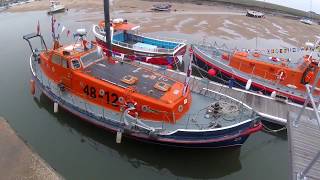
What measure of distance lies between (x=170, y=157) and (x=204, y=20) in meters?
23.3

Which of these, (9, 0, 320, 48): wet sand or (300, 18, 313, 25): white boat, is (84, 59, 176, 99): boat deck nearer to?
(9, 0, 320, 48): wet sand

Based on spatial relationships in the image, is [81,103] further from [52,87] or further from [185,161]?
[185,161]

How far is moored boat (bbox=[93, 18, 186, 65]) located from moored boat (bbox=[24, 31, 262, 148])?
482 centimetres

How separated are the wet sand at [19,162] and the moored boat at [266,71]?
1113cm

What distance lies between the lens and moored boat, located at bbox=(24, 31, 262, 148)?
1357 cm

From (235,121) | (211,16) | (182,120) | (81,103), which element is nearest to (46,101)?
(81,103)

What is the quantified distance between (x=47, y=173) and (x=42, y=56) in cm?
828

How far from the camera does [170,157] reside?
47.1 feet

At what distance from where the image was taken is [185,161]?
14.2 meters

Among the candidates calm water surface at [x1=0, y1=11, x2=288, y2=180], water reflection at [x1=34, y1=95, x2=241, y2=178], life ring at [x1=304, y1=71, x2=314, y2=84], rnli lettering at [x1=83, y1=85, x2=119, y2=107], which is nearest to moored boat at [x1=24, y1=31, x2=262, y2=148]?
rnli lettering at [x1=83, y1=85, x2=119, y2=107]

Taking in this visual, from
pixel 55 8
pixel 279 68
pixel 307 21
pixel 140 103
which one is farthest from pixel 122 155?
pixel 307 21

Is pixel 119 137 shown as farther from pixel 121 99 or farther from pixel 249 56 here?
pixel 249 56

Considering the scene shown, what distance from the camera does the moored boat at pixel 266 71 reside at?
58.6 feet

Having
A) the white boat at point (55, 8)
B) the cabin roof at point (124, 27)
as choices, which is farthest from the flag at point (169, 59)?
the white boat at point (55, 8)
